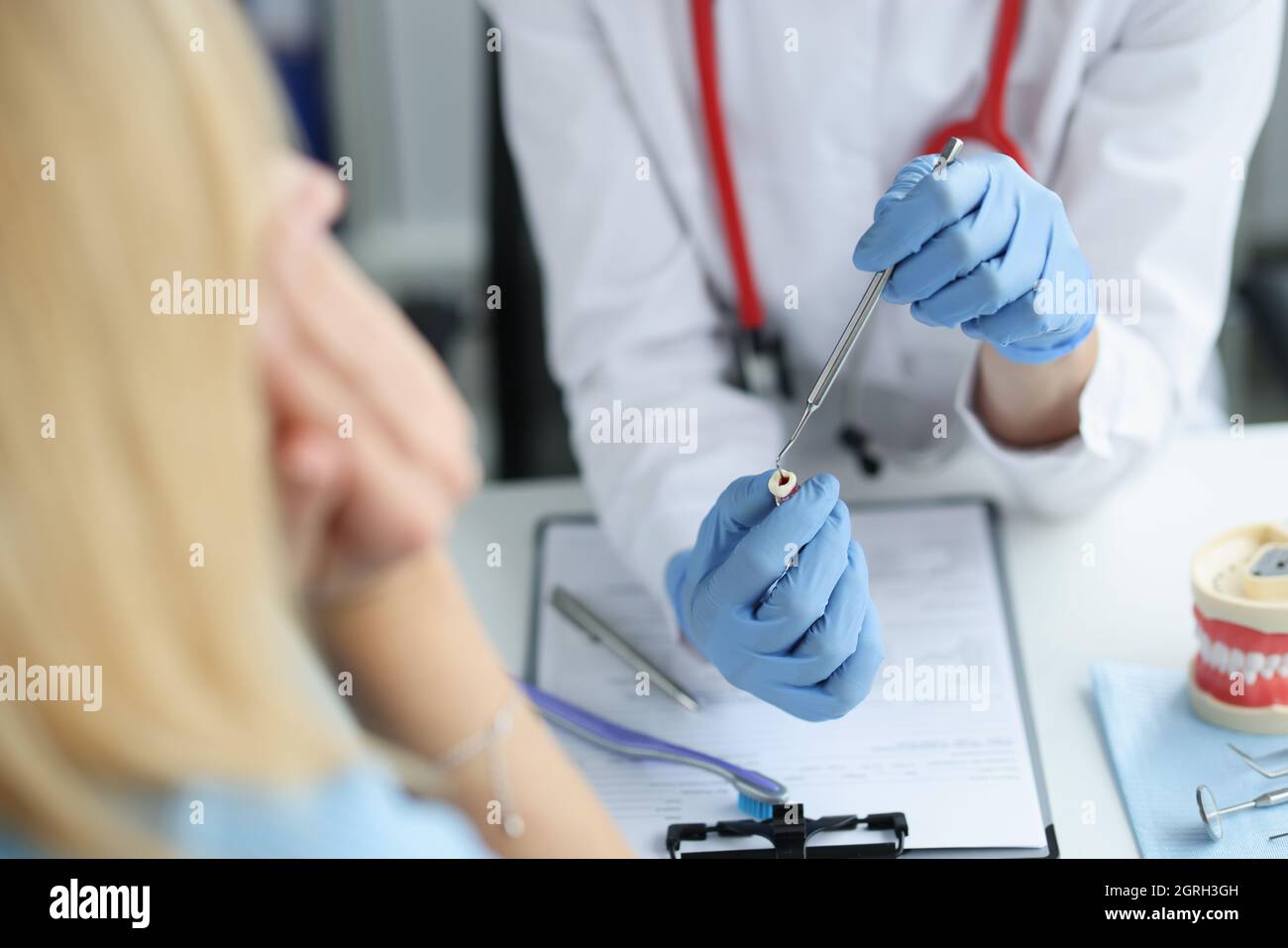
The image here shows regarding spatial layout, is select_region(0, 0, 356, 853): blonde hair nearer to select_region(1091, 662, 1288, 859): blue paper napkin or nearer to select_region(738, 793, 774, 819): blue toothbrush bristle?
select_region(738, 793, 774, 819): blue toothbrush bristle

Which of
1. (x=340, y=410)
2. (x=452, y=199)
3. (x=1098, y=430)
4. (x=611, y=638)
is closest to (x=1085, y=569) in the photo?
(x=1098, y=430)

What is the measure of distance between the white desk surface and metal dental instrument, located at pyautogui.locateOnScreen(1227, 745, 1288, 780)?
0.22 ft

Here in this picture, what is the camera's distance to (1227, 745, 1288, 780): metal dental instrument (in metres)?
0.59

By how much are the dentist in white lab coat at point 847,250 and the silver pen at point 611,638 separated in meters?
0.04

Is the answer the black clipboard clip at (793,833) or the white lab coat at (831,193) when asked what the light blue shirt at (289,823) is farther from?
the white lab coat at (831,193)

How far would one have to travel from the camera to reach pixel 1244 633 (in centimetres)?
61

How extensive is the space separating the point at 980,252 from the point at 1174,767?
0.92 feet

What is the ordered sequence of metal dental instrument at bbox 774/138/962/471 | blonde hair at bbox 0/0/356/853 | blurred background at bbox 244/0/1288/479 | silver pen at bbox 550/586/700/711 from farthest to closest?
blurred background at bbox 244/0/1288/479
silver pen at bbox 550/586/700/711
metal dental instrument at bbox 774/138/962/471
blonde hair at bbox 0/0/356/853

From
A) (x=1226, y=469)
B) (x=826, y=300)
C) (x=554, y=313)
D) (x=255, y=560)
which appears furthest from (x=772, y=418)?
(x=255, y=560)

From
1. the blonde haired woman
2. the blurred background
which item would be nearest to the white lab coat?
the blurred background

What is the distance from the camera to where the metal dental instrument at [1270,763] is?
1.94 ft

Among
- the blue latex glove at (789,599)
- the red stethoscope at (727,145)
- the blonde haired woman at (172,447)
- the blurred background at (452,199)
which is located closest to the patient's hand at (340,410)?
the blonde haired woman at (172,447)

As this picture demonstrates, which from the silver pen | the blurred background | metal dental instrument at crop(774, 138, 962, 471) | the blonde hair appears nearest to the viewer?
the blonde hair

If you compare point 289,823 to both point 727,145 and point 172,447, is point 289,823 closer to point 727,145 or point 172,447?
point 172,447
